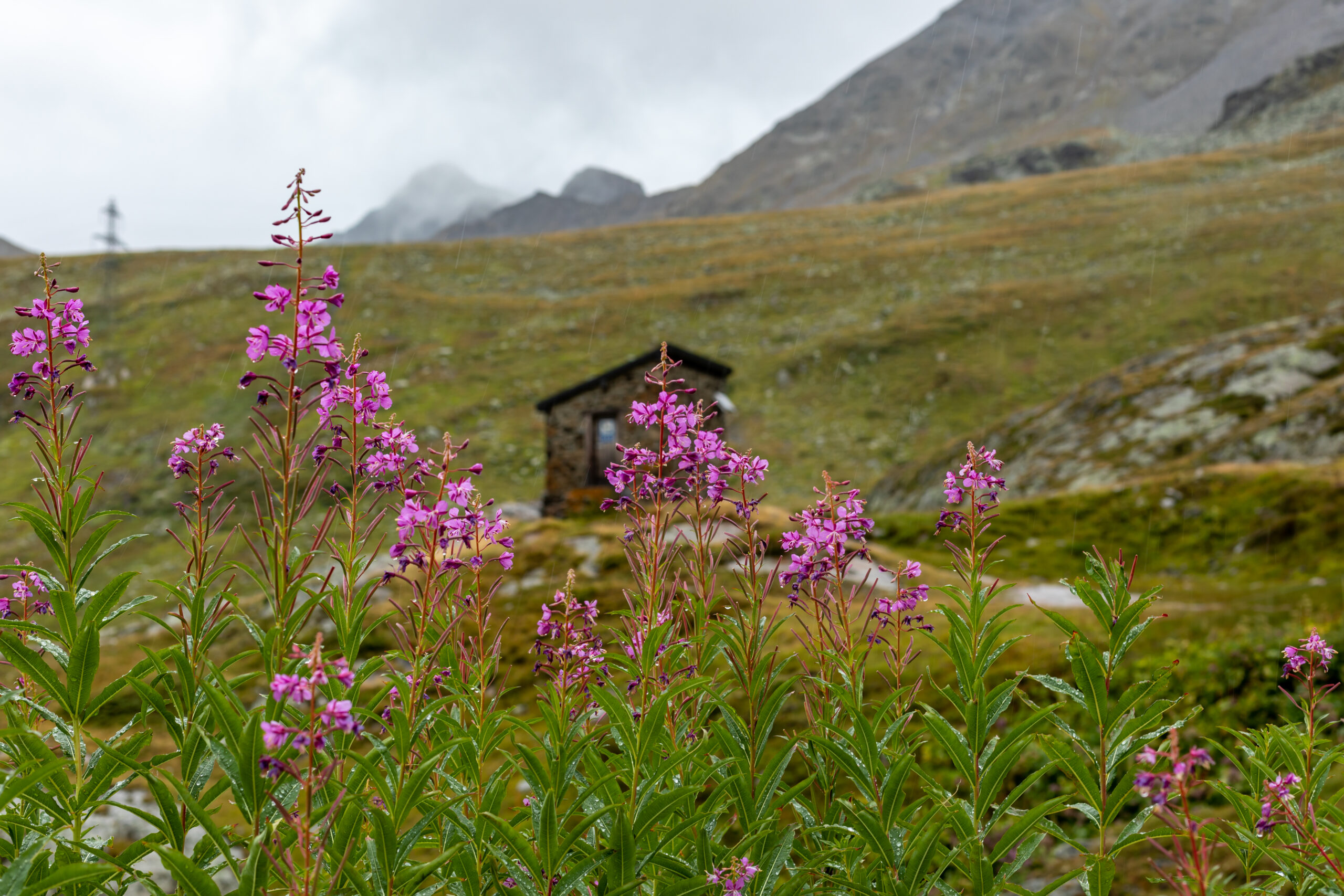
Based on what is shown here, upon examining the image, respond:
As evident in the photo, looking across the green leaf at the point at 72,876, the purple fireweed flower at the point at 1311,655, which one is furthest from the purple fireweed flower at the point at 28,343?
the purple fireweed flower at the point at 1311,655

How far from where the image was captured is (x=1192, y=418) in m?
28.3

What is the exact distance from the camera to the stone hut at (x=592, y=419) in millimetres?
28812

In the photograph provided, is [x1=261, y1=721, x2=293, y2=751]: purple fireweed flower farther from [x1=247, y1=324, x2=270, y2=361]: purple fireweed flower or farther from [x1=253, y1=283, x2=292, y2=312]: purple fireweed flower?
[x1=253, y1=283, x2=292, y2=312]: purple fireweed flower

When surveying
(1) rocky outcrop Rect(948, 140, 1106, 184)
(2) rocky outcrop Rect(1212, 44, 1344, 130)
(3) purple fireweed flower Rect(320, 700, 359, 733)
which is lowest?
(3) purple fireweed flower Rect(320, 700, 359, 733)

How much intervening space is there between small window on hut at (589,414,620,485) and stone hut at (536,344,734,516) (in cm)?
2

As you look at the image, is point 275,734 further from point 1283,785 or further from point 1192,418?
point 1192,418

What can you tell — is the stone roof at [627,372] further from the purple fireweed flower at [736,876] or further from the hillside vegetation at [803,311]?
the purple fireweed flower at [736,876]

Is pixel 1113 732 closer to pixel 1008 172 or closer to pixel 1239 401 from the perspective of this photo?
pixel 1239 401

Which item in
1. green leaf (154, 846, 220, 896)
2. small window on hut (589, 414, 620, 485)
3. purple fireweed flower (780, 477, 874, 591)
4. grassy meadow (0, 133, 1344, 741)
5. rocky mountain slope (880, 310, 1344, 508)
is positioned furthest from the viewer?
small window on hut (589, 414, 620, 485)

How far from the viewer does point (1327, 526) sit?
51.6 ft

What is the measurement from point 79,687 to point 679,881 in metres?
2.26

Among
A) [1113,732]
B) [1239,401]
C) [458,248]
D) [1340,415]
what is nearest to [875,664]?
[1113,732]

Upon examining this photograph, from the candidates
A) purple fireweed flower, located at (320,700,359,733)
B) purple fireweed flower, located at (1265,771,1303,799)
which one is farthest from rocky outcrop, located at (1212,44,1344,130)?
purple fireweed flower, located at (320,700,359,733)

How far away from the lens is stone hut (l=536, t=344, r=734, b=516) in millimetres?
28812
